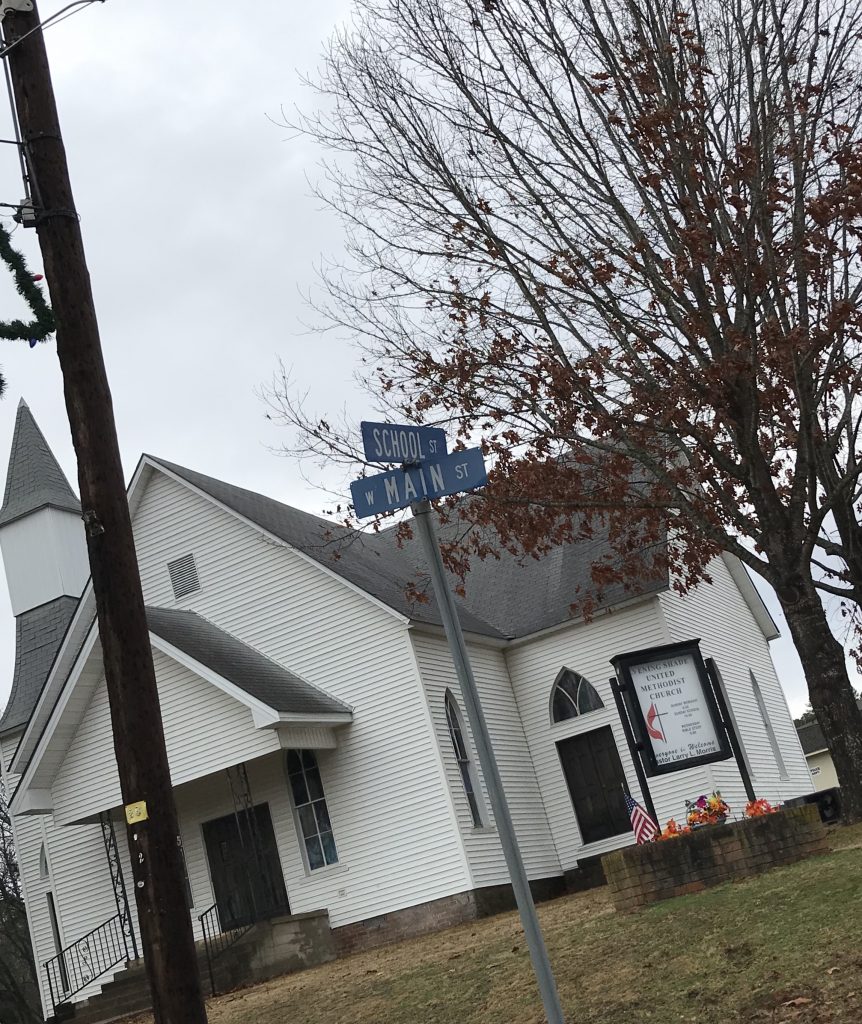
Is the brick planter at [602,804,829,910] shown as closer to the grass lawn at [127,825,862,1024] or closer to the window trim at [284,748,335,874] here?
the grass lawn at [127,825,862,1024]

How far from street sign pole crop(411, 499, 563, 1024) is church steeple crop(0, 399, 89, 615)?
972 inches

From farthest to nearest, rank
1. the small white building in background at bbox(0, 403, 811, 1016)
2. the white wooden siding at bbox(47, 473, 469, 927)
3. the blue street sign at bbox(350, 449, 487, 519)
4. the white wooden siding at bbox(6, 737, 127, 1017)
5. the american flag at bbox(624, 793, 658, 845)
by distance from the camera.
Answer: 1. the white wooden siding at bbox(6, 737, 127, 1017)
2. the small white building in background at bbox(0, 403, 811, 1016)
3. the white wooden siding at bbox(47, 473, 469, 927)
4. the american flag at bbox(624, 793, 658, 845)
5. the blue street sign at bbox(350, 449, 487, 519)

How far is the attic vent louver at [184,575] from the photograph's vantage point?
23.4 meters

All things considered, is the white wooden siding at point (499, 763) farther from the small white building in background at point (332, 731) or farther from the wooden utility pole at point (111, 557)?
the wooden utility pole at point (111, 557)

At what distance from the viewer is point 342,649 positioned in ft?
71.3

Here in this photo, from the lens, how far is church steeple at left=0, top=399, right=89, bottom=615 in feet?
96.5

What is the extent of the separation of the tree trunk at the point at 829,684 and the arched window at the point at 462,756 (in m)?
7.08

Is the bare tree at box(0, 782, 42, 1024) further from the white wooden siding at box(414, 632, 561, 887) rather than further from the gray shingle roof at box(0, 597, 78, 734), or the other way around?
the white wooden siding at box(414, 632, 561, 887)

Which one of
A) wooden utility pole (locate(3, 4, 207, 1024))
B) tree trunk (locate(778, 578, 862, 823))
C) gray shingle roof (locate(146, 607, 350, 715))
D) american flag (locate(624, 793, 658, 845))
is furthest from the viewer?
gray shingle roof (locate(146, 607, 350, 715))

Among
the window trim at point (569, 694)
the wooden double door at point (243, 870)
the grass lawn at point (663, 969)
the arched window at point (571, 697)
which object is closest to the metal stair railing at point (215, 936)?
the wooden double door at point (243, 870)

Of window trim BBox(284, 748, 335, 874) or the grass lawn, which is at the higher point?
window trim BBox(284, 748, 335, 874)

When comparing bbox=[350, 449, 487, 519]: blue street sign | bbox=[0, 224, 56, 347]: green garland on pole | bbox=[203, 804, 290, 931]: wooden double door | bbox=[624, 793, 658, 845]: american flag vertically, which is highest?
bbox=[0, 224, 56, 347]: green garland on pole

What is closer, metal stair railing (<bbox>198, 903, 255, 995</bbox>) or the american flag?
the american flag

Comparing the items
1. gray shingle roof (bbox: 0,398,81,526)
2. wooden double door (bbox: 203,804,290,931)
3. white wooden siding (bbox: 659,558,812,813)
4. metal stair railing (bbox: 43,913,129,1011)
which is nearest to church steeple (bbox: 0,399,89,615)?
gray shingle roof (bbox: 0,398,81,526)
